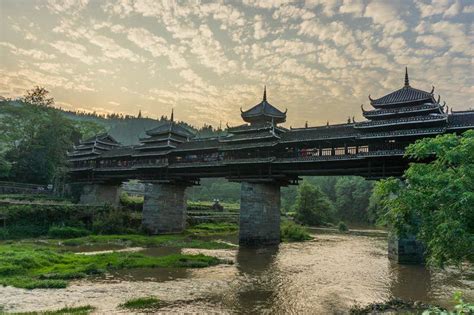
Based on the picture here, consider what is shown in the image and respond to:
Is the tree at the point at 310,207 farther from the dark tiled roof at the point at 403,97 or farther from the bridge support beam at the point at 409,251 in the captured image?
the bridge support beam at the point at 409,251

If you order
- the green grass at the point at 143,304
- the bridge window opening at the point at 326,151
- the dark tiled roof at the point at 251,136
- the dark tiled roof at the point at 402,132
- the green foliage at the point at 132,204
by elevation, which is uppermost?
the dark tiled roof at the point at 251,136

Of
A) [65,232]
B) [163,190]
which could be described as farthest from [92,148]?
[65,232]

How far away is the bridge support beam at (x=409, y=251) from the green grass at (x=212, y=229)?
861 inches


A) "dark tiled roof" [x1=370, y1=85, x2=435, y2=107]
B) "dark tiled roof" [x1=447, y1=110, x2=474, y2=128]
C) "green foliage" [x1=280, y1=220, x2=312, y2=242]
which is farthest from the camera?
"green foliage" [x1=280, y1=220, x2=312, y2=242]

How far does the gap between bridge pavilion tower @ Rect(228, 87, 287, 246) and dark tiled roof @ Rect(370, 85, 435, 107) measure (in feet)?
29.4

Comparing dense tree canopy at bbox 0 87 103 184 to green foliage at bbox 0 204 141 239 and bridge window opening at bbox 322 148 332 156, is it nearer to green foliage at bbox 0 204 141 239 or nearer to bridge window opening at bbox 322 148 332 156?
green foliage at bbox 0 204 141 239

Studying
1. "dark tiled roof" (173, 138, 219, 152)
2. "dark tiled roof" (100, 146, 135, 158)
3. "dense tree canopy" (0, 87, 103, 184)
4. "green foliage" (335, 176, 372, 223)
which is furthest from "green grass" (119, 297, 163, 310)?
"green foliage" (335, 176, 372, 223)

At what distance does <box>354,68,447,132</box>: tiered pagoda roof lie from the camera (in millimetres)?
23828

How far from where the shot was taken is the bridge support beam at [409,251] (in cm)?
2345

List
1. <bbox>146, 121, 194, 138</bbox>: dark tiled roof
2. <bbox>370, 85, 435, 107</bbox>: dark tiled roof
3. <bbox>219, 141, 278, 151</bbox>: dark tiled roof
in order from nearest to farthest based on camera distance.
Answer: <bbox>370, 85, 435, 107</bbox>: dark tiled roof → <bbox>219, 141, 278, 151</bbox>: dark tiled roof → <bbox>146, 121, 194, 138</bbox>: dark tiled roof

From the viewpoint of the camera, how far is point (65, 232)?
31.3 meters

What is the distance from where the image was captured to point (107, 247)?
28391 millimetres

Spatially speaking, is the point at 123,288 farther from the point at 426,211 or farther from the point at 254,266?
the point at 426,211

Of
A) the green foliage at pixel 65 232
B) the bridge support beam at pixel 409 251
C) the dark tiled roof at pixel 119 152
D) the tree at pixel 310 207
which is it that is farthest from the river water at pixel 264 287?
the tree at pixel 310 207
